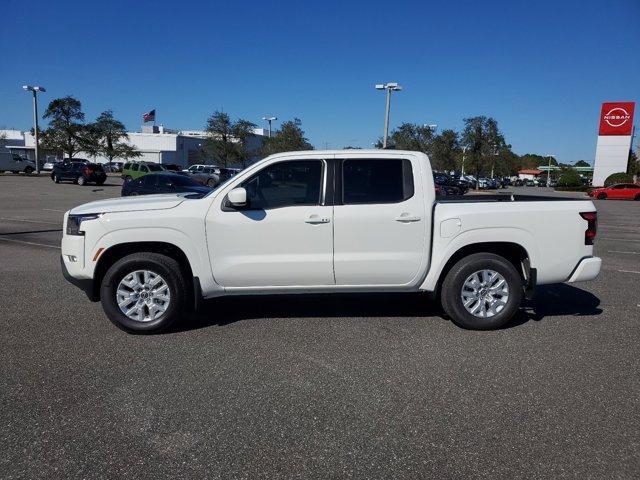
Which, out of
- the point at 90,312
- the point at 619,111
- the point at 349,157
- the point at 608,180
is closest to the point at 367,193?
the point at 349,157

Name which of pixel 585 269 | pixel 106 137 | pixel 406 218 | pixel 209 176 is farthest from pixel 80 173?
pixel 585 269

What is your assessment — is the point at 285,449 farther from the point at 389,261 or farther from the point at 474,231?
the point at 474,231

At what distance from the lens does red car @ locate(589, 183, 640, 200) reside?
38.8 m

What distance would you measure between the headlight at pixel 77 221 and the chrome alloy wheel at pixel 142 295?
0.66 meters

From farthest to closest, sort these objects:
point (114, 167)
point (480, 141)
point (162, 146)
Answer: point (162, 146) → point (114, 167) → point (480, 141)

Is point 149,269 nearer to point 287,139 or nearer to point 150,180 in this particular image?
point 150,180

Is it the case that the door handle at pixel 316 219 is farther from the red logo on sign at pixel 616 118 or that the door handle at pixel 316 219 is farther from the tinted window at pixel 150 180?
the red logo on sign at pixel 616 118

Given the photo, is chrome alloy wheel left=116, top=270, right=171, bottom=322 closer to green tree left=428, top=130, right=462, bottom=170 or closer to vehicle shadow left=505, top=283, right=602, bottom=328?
vehicle shadow left=505, top=283, right=602, bottom=328

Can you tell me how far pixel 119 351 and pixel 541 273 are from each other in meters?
4.34

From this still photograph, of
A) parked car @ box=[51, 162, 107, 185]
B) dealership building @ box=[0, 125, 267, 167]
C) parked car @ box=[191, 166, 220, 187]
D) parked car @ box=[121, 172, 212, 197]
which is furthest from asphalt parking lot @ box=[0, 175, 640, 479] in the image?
dealership building @ box=[0, 125, 267, 167]

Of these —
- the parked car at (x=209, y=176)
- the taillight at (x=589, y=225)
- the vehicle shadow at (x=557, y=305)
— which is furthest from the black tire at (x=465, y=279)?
the parked car at (x=209, y=176)

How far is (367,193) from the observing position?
507cm

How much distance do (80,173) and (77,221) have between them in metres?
32.8

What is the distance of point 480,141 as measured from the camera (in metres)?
47.8
